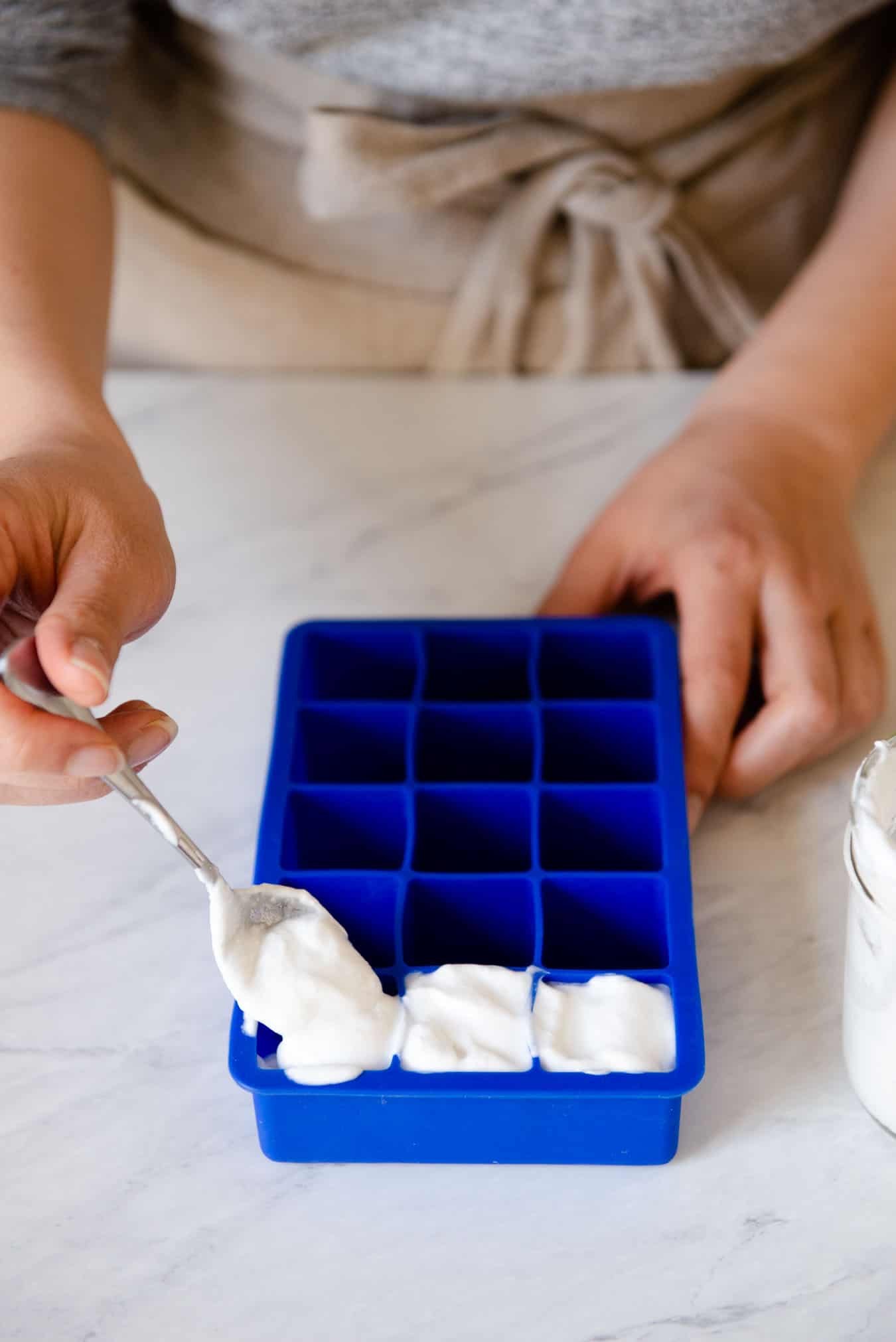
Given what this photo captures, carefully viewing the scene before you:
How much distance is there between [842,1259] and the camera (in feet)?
1.78

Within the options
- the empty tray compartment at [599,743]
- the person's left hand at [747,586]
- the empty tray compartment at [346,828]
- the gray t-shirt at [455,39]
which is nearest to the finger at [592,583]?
the person's left hand at [747,586]

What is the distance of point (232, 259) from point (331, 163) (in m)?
0.15

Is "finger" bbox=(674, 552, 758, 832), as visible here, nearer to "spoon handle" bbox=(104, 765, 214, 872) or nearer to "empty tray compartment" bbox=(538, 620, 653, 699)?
"empty tray compartment" bbox=(538, 620, 653, 699)

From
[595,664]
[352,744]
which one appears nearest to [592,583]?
[595,664]

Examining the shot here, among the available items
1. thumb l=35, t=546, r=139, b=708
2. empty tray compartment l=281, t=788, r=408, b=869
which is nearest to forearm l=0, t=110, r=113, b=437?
thumb l=35, t=546, r=139, b=708

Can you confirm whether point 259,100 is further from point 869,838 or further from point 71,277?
point 869,838

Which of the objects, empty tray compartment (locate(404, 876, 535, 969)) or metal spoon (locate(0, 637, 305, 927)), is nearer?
metal spoon (locate(0, 637, 305, 927))

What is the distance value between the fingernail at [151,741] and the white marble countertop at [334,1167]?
0.15 m

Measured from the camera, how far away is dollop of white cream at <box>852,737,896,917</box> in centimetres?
52

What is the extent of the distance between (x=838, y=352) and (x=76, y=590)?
58cm

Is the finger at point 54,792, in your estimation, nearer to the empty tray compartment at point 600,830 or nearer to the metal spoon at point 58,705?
the metal spoon at point 58,705

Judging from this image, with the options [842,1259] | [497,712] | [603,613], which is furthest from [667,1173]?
[603,613]

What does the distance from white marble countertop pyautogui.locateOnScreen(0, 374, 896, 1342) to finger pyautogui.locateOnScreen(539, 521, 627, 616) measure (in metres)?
0.05

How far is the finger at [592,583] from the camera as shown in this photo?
0.82 meters
